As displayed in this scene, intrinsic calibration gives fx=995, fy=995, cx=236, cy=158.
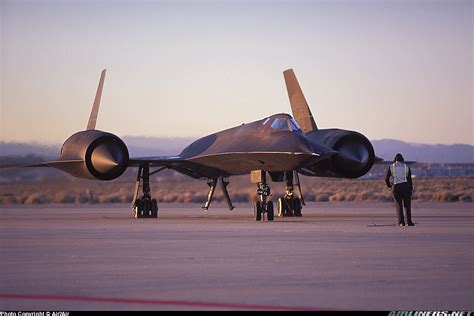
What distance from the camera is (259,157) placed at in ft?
70.6

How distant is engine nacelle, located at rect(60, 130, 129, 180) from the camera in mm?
23547

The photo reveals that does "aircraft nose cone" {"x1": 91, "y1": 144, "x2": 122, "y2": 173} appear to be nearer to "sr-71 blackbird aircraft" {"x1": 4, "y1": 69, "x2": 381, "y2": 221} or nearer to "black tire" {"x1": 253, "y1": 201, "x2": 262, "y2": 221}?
"sr-71 blackbird aircraft" {"x1": 4, "y1": 69, "x2": 381, "y2": 221}

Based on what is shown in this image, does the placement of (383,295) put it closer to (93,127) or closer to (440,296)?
(440,296)

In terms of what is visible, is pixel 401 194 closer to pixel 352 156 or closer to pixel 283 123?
pixel 283 123

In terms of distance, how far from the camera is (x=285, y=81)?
2764 cm

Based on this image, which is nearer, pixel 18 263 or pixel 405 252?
pixel 18 263

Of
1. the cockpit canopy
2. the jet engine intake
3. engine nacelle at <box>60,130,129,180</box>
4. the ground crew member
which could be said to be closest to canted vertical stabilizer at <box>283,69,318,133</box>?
the jet engine intake

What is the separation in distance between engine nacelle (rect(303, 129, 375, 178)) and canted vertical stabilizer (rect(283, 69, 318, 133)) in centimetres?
232

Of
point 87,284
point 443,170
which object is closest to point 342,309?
point 87,284

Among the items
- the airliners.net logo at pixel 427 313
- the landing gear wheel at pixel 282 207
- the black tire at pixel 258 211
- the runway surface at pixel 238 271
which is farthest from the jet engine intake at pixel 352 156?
the airliners.net logo at pixel 427 313

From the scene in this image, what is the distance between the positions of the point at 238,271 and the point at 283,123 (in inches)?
504

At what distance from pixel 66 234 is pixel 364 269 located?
7.28m

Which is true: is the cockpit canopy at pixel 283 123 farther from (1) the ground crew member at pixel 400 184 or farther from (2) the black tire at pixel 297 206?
(1) the ground crew member at pixel 400 184

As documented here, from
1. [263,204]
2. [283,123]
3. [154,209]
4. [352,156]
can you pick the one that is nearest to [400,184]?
[263,204]
